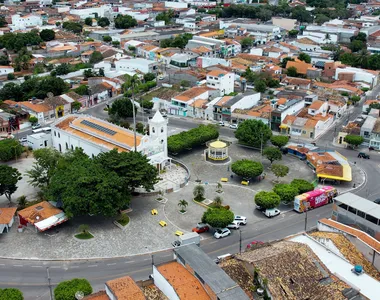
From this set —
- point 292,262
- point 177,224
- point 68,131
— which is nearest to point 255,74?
point 68,131

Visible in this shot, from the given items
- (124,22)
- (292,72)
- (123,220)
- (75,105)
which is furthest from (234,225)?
(124,22)

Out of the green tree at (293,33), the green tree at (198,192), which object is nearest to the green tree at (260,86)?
the green tree at (198,192)

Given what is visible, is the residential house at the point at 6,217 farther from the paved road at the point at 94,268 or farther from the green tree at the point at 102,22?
the green tree at the point at 102,22

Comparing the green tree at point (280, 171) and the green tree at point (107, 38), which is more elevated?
the green tree at point (107, 38)

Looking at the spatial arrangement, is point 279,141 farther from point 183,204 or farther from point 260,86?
point 260,86

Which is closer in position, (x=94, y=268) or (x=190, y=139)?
(x=94, y=268)
